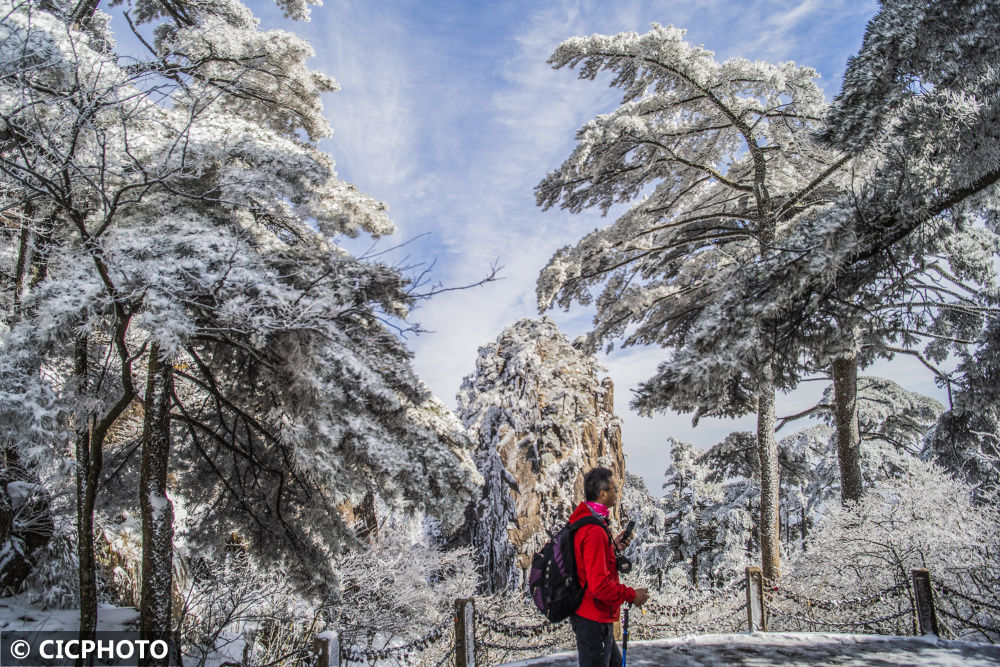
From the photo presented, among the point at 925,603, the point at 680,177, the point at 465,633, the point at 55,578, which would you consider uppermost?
the point at 680,177

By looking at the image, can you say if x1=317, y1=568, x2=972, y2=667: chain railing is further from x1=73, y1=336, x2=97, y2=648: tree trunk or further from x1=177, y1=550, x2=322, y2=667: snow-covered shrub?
x1=73, y1=336, x2=97, y2=648: tree trunk

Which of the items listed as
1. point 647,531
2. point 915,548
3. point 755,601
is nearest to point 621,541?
point 755,601

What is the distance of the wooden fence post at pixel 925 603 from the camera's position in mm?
5809

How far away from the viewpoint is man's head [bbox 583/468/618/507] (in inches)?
126

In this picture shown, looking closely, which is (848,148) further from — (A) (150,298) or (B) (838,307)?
(A) (150,298)

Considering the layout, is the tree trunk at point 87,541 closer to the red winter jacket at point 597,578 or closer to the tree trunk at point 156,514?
the tree trunk at point 156,514

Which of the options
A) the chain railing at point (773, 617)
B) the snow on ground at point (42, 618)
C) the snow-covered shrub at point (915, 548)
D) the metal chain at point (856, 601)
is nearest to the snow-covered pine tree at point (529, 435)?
the snow-covered shrub at point (915, 548)

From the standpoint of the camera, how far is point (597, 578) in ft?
9.50

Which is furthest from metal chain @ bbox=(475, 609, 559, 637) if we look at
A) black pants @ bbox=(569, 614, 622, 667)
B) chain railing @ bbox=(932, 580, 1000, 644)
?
chain railing @ bbox=(932, 580, 1000, 644)

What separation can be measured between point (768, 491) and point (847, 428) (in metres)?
3.21

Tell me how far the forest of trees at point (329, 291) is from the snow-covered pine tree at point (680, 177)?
0.06 metres

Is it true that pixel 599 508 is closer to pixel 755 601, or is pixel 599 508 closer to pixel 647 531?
pixel 755 601

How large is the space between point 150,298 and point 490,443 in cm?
2243

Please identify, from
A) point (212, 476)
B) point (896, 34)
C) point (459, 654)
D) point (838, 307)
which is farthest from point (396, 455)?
point (896, 34)
